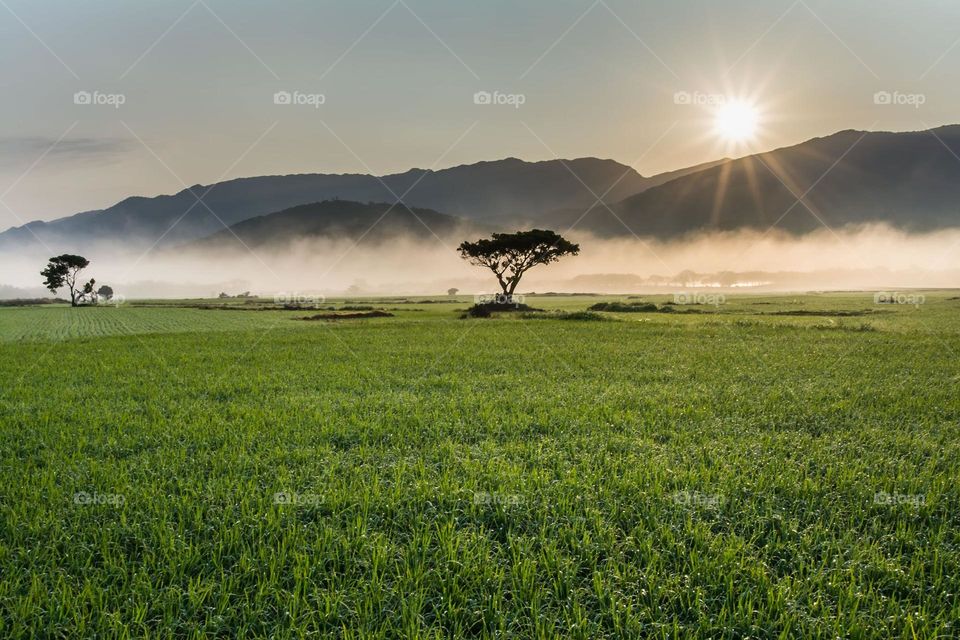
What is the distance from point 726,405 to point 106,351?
30.5 meters

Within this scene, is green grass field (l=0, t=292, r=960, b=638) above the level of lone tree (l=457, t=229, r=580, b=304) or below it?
below

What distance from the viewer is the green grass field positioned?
14.7 feet

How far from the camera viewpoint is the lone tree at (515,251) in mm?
73125

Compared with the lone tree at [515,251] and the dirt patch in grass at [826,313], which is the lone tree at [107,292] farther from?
the dirt patch in grass at [826,313]

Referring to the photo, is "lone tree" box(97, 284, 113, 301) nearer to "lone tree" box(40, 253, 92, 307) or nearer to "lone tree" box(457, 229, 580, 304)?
"lone tree" box(40, 253, 92, 307)

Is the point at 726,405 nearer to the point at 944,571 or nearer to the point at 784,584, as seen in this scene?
the point at 944,571

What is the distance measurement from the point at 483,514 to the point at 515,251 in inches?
2713

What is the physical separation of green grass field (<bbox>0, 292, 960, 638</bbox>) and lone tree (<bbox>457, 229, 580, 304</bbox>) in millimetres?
59702

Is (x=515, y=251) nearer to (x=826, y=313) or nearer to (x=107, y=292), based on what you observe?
(x=826, y=313)

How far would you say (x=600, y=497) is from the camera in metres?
6.84

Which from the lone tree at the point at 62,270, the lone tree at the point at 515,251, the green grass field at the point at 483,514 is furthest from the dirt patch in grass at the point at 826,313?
the lone tree at the point at 62,270

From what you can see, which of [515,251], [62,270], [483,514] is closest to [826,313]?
[515,251]

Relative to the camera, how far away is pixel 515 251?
73875mm

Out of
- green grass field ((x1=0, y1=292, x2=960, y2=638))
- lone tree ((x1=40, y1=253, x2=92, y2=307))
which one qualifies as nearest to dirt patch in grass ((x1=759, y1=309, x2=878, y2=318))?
green grass field ((x1=0, y1=292, x2=960, y2=638))
